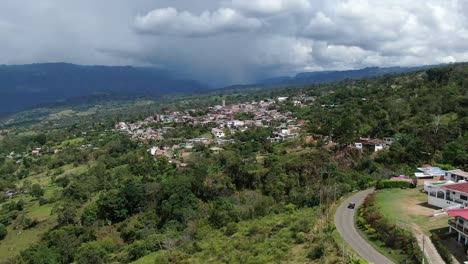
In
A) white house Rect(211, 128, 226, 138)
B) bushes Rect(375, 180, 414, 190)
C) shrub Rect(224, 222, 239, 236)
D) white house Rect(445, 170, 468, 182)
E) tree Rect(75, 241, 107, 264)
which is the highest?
white house Rect(445, 170, 468, 182)

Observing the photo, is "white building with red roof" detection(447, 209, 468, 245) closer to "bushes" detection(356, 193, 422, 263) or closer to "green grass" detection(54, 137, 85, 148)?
"bushes" detection(356, 193, 422, 263)

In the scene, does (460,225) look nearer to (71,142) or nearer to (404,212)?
(404,212)

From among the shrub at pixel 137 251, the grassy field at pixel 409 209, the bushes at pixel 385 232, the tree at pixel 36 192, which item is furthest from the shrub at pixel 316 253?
the tree at pixel 36 192

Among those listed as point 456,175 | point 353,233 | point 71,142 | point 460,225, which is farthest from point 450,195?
point 71,142

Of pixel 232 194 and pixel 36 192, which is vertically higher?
pixel 232 194

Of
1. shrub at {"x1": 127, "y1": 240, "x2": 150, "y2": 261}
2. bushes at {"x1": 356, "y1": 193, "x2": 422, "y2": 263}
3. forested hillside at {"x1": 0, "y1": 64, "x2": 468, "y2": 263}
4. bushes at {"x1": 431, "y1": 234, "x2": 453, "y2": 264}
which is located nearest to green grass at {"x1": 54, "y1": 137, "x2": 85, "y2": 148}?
forested hillside at {"x1": 0, "y1": 64, "x2": 468, "y2": 263}

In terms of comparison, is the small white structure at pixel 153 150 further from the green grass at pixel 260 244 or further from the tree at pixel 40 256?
the green grass at pixel 260 244
